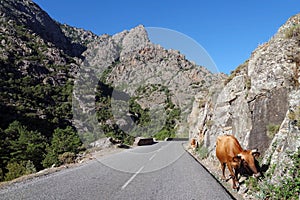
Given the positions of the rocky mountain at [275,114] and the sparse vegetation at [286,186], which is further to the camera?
the rocky mountain at [275,114]

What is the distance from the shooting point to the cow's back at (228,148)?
7766mm

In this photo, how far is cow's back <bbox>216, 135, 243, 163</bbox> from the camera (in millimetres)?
7766

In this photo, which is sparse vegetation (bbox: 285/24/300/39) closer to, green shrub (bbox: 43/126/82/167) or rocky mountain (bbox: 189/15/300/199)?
rocky mountain (bbox: 189/15/300/199)

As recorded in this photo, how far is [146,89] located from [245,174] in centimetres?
1176

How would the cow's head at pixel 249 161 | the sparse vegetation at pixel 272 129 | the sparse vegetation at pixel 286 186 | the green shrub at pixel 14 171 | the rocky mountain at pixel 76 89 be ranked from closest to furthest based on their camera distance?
the sparse vegetation at pixel 286 186, the cow's head at pixel 249 161, the sparse vegetation at pixel 272 129, the rocky mountain at pixel 76 89, the green shrub at pixel 14 171

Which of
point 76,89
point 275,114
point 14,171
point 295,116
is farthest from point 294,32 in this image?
point 14,171

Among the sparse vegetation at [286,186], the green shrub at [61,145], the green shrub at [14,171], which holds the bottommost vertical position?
the green shrub at [14,171]

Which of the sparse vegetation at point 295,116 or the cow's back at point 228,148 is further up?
the sparse vegetation at point 295,116

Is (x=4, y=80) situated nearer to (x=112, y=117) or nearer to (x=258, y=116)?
(x=112, y=117)

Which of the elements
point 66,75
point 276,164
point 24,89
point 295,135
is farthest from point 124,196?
point 66,75

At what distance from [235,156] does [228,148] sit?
0.83 m

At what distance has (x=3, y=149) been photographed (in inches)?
1656

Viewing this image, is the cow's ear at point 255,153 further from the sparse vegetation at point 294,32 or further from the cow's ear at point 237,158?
the sparse vegetation at point 294,32

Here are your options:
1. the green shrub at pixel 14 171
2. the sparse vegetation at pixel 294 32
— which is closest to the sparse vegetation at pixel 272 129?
the sparse vegetation at pixel 294 32
